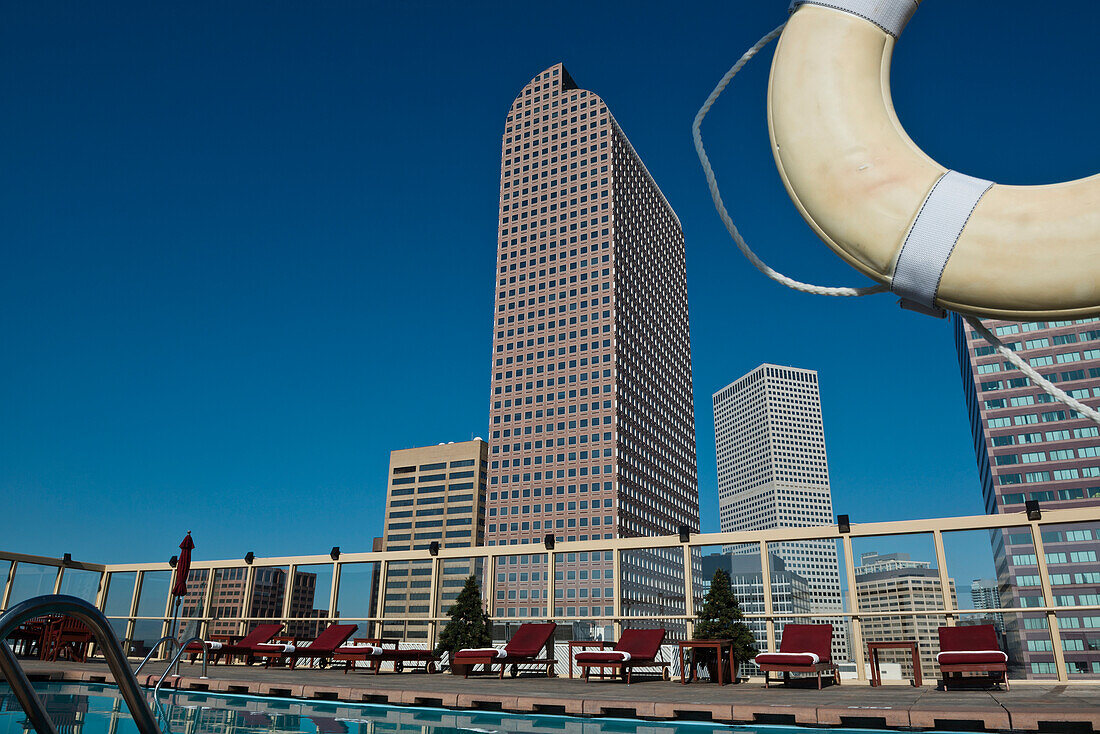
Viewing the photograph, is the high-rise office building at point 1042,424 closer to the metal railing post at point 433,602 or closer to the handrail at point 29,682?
the metal railing post at point 433,602

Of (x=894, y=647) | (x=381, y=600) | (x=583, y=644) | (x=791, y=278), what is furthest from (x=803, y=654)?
(x=381, y=600)

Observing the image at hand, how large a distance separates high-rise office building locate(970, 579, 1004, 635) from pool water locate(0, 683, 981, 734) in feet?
12.4

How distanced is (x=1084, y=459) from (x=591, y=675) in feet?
303

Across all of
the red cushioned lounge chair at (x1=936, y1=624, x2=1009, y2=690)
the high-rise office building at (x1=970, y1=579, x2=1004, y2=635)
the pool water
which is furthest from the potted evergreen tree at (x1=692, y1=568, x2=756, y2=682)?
the pool water

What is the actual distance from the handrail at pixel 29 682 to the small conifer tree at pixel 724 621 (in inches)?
305

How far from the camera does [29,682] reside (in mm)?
1926

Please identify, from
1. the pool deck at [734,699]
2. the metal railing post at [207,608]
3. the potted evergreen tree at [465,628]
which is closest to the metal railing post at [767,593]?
the pool deck at [734,699]

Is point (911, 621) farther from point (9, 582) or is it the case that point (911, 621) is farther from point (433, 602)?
point (9, 582)

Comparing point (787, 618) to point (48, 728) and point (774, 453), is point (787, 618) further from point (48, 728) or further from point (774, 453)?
point (774, 453)

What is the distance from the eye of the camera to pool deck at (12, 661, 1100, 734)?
195 inches

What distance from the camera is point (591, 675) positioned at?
364 inches

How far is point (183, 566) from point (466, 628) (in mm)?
4652

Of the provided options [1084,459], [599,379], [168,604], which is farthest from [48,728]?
[1084,459]

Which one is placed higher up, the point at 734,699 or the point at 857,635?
the point at 857,635
